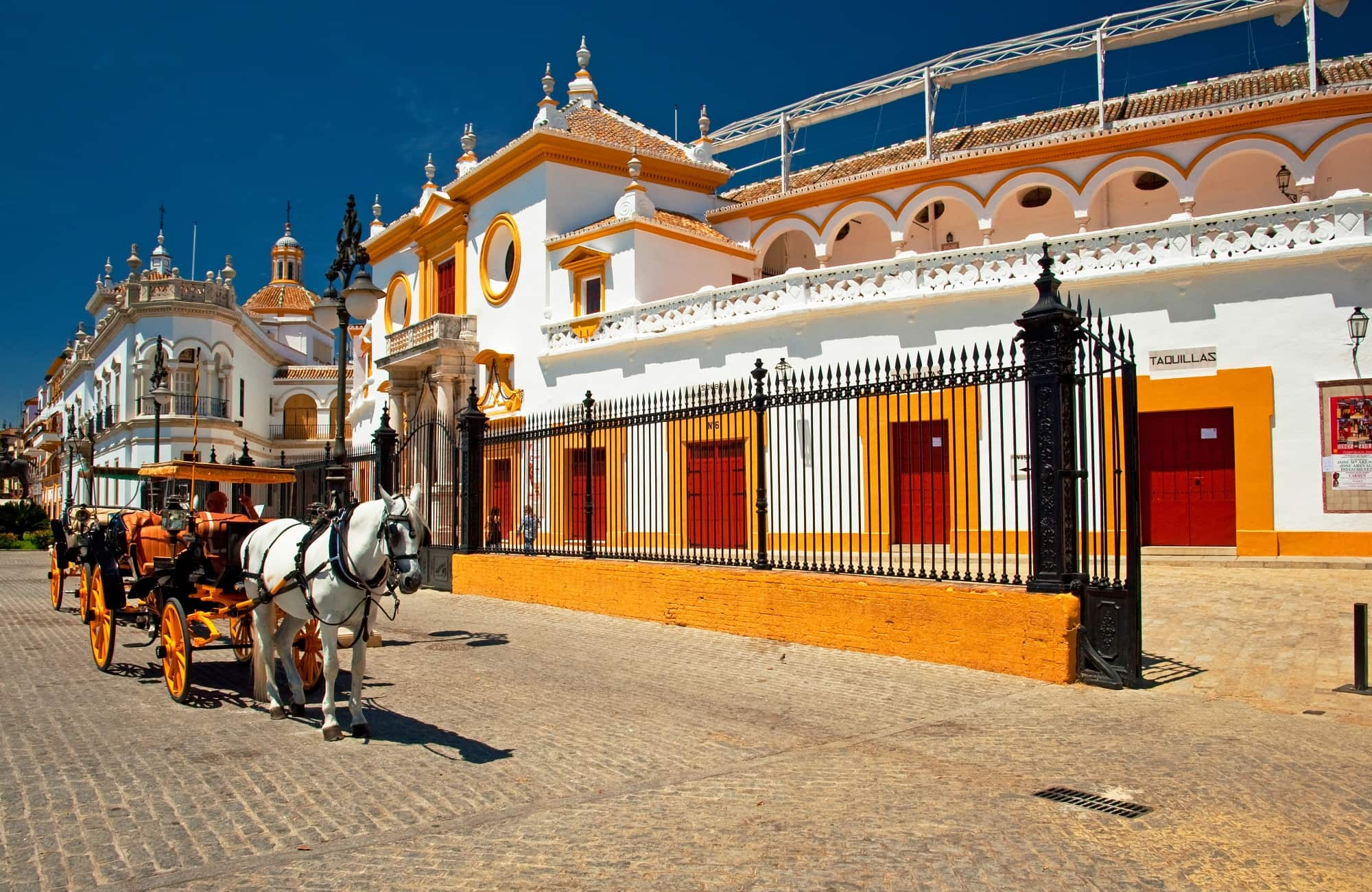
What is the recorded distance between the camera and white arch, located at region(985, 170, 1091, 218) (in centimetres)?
2180

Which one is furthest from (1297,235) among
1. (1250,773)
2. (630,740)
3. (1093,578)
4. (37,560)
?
(37,560)

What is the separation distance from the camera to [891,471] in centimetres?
A: 998

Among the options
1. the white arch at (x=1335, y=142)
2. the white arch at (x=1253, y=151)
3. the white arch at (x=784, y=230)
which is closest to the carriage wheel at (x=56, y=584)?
the white arch at (x=784, y=230)

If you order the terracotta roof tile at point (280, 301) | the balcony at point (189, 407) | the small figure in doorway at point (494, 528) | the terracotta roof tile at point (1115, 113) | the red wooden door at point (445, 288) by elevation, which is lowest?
the small figure in doorway at point (494, 528)

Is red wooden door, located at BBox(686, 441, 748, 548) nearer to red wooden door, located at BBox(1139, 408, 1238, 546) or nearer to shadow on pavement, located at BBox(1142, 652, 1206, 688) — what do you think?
shadow on pavement, located at BBox(1142, 652, 1206, 688)

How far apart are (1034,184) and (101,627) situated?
20247 millimetres

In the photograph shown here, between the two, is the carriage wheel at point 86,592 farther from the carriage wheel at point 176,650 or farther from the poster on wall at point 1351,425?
the poster on wall at point 1351,425

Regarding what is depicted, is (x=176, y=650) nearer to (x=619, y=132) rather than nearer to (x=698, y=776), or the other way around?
(x=698, y=776)

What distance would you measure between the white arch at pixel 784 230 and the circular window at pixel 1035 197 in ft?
16.2

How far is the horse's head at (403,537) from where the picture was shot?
5.99 m

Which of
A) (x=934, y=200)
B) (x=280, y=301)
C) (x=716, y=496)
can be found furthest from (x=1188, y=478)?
(x=280, y=301)

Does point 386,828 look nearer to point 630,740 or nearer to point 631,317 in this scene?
point 630,740

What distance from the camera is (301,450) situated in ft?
169

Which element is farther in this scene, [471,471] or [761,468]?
[471,471]
